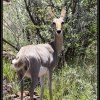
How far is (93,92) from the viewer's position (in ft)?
20.2

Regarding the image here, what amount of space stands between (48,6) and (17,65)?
3.12 m

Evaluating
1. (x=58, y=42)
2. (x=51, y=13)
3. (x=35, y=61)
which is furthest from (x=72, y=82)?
(x=51, y=13)

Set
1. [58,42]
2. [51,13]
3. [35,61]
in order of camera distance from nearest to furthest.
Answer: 1. [35,61]
2. [58,42]
3. [51,13]

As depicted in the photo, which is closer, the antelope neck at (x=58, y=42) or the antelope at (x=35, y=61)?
the antelope at (x=35, y=61)

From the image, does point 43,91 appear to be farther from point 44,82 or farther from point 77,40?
point 77,40

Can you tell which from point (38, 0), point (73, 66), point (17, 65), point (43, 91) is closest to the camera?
point (17, 65)

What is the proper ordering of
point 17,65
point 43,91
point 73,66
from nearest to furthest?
1. point 17,65
2. point 43,91
3. point 73,66

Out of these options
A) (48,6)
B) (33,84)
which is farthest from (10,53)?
(33,84)

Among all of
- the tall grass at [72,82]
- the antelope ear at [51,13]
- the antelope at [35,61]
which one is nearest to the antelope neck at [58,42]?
the antelope at [35,61]

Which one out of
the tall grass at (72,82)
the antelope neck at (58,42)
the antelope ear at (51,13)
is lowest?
the tall grass at (72,82)

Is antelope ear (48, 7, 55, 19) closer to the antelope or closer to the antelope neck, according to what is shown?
the antelope neck

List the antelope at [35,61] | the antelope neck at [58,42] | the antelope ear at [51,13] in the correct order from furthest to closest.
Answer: the antelope ear at [51,13]
the antelope neck at [58,42]
the antelope at [35,61]

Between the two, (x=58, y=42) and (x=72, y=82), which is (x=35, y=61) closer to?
(x=58, y=42)

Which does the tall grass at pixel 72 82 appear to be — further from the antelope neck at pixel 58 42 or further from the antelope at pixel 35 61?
the antelope neck at pixel 58 42
